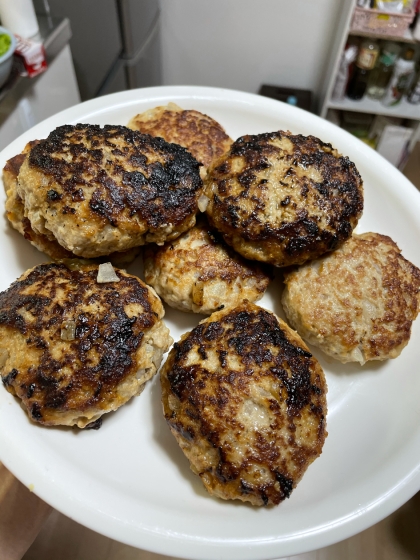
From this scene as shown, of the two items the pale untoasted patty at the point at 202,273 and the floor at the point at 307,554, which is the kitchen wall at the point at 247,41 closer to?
the pale untoasted patty at the point at 202,273

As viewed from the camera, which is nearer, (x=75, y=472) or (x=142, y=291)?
(x=75, y=472)

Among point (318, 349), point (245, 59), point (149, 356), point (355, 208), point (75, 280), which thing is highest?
point (355, 208)

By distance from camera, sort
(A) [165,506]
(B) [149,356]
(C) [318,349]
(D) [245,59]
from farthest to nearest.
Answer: (D) [245,59], (C) [318,349], (B) [149,356], (A) [165,506]

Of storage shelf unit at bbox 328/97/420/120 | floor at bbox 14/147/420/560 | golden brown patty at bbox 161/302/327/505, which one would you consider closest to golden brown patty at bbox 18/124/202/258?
golden brown patty at bbox 161/302/327/505

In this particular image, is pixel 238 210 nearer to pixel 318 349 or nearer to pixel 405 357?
pixel 318 349

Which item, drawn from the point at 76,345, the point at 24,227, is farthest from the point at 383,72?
the point at 76,345

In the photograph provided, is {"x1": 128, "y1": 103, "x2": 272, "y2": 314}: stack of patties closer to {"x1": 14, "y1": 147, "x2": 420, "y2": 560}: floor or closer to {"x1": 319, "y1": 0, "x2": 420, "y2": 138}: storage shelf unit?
{"x1": 14, "y1": 147, "x2": 420, "y2": 560}: floor

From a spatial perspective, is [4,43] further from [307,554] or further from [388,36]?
[307,554]

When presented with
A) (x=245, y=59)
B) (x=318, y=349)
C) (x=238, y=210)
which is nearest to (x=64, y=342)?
(x=238, y=210)
